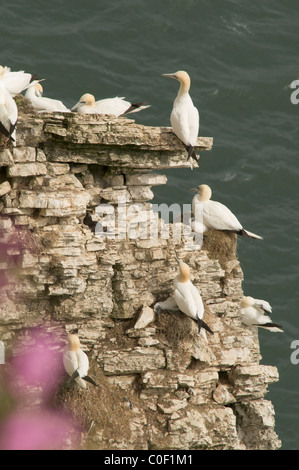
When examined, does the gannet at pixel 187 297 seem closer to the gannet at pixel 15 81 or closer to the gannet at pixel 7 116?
the gannet at pixel 7 116

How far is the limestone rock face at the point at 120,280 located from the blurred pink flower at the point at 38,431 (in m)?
0.52

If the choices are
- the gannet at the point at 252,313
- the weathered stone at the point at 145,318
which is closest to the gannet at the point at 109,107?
the weathered stone at the point at 145,318

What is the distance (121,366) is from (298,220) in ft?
56.8

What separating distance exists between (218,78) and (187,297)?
21.2 m

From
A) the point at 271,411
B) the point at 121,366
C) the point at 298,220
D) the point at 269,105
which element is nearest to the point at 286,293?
the point at 298,220

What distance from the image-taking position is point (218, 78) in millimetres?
38438

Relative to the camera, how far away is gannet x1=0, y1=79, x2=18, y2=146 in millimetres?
17359

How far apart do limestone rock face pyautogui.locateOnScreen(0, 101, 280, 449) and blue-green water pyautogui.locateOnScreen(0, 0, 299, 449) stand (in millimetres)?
12132

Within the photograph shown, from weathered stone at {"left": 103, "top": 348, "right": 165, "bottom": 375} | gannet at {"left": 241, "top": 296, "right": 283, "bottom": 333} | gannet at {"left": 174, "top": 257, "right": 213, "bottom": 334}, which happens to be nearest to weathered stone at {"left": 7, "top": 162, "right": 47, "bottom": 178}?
gannet at {"left": 174, "top": 257, "right": 213, "bottom": 334}

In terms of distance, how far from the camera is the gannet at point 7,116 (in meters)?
17.4

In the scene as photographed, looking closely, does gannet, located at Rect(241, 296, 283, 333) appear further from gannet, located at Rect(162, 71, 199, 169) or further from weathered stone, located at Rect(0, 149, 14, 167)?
weathered stone, located at Rect(0, 149, 14, 167)

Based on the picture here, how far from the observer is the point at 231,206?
34.8m

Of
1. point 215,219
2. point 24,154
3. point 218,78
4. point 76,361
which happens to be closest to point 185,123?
point 215,219

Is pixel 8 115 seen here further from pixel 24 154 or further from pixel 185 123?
pixel 185 123
